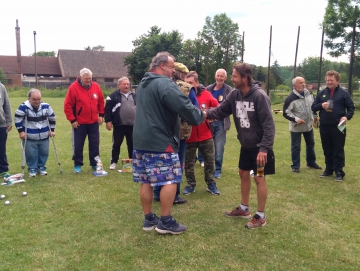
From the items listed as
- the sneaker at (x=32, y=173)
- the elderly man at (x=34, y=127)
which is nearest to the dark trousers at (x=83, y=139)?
the elderly man at (x=34, y=127)

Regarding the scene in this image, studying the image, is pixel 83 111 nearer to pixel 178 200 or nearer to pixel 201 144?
pixel 201 144

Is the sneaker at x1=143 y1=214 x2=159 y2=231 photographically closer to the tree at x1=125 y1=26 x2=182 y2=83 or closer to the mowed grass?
the mowed grass

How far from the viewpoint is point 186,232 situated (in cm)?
415

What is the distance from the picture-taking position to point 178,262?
135 inches

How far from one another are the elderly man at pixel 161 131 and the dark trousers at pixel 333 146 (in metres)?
3.67

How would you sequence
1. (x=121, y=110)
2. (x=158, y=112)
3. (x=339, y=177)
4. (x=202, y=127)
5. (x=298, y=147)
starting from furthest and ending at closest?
(x=298, y=147)
(x=121, y=110)
(x=339, y=177)
(x=202, y=127)
(x=158, y=112)

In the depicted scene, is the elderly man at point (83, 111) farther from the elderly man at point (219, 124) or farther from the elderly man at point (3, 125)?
the elderly man at point (219, 124)

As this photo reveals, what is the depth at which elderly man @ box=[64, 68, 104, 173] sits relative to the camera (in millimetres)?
6775

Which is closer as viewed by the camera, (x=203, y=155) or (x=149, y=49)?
(x=203, y=155)

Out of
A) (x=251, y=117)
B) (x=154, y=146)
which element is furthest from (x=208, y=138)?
(x=154, y=146)

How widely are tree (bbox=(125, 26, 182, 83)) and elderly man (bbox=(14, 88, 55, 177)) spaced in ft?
100

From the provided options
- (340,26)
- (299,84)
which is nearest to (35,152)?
(299,84)

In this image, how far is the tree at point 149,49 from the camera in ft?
122

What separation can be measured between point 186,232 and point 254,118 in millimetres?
1534
